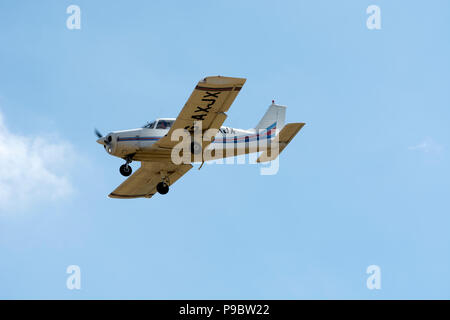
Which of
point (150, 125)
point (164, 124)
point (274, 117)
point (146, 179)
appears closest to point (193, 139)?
point (164, 124)

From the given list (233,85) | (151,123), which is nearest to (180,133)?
(151,123)

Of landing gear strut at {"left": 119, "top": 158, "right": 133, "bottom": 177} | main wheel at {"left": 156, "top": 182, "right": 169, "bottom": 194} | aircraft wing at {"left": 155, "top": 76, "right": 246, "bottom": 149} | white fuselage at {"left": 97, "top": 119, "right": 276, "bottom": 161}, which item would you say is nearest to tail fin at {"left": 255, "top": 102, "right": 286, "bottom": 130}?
white fuselage at {"left": 97, "top": 119, "right": 276, "bottom": 161}

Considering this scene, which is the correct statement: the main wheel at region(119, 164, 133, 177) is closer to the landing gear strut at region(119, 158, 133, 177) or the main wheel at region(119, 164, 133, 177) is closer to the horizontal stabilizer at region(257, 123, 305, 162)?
the landing gear strut at region(119, 158, 133, 177)

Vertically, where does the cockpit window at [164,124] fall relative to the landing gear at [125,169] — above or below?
above

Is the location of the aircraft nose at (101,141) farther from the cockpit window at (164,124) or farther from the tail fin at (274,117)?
the tail fin at (274,117)

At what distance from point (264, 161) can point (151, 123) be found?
531 cm

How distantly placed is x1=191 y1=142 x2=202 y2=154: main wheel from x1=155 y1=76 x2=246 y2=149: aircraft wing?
2.13 feet

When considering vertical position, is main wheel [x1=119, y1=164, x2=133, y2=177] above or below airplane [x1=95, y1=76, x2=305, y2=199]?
below

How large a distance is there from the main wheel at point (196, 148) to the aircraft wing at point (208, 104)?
2.13ft

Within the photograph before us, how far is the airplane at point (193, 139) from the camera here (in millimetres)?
24625

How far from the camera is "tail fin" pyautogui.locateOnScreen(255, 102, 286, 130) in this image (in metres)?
31.0

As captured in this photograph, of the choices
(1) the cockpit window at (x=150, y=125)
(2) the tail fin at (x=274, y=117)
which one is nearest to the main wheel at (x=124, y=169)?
(1) the cockpit window at (x=150, y=125)

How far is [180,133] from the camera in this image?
26.0 m

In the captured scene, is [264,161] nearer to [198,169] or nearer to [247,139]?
[247,139]
